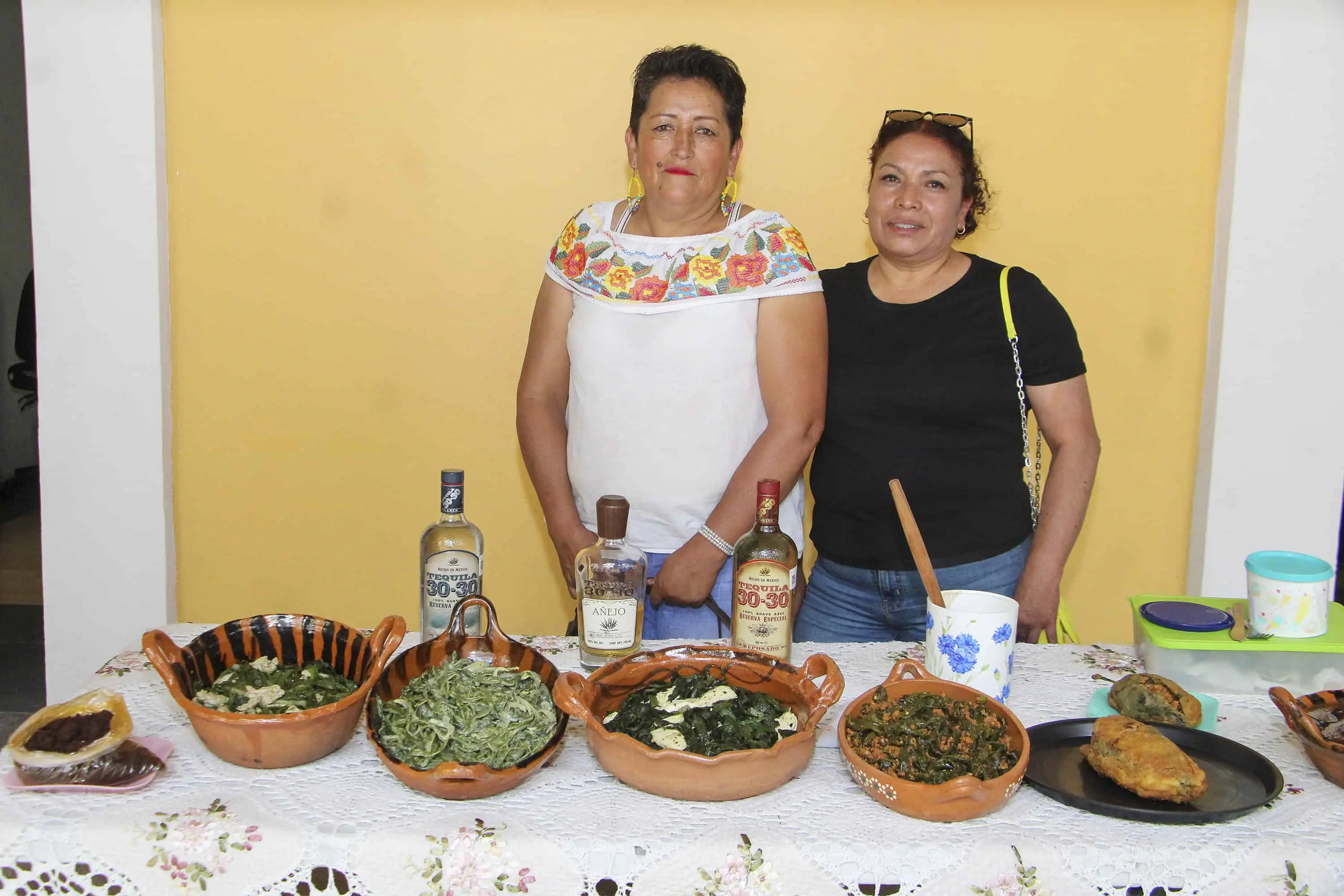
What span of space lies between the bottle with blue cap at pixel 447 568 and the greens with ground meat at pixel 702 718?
36cm

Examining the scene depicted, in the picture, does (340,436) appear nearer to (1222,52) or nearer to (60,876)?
(60,876)

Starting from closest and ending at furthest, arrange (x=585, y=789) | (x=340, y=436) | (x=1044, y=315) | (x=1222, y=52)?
(x=585, y=789), (x=1044, y=315), (x=1222, y=52), (x=340, y=436)

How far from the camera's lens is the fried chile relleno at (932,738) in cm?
129

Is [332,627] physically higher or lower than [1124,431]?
lower

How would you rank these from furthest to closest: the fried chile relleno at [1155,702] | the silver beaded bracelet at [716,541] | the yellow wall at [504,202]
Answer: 1. the yellow wall at [504,202]
2. the silver beaded bracelet at [716,541]
3. the fried chile relleno at [1155,702]

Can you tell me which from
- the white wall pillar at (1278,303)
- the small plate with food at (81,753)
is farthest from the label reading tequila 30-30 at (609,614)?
the white wall pillar at (1278,303)

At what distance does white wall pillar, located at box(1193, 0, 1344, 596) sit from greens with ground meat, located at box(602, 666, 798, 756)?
1942 millimetres

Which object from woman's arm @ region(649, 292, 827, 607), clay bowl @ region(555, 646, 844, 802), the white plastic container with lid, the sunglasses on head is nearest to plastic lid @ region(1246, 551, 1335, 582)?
the white plastic container with lid

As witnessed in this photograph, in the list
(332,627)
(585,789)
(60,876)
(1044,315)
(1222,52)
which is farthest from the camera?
(1222,52)

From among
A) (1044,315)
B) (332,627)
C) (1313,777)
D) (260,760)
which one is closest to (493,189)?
(1044,315)

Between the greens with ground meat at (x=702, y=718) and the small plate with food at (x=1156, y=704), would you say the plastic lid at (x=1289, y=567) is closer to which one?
the small plate with food at (x=1156, y=704)

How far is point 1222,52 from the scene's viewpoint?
277cm

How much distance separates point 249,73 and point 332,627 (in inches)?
75.7

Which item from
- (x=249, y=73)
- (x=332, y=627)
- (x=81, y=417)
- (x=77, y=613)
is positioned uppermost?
(x=249, y=73)
